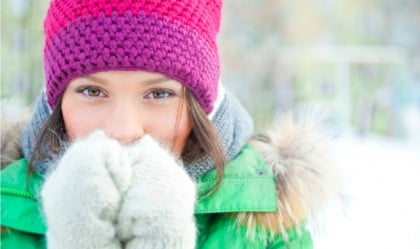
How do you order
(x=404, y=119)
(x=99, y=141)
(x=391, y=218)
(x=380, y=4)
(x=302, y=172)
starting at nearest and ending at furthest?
(x=99, y=141) → (x=302, y=172) → (x=391, y=218) → (x=404, y=119) → (x=380, y=4)

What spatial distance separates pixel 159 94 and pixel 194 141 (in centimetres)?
→ 16

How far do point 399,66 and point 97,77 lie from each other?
4299mm

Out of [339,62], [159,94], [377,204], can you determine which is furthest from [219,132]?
[339,62]

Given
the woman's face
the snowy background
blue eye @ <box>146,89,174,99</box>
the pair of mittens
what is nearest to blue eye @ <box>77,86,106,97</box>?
the woman's face

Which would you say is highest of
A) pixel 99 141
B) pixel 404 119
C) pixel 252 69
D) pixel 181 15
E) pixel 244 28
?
pixel 181 15

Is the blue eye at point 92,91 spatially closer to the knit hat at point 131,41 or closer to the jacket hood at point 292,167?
the knit hat at point 131,41

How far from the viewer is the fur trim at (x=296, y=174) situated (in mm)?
1208

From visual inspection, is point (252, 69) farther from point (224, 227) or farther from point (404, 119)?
point (224, 227)

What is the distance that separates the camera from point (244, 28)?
4797 mm

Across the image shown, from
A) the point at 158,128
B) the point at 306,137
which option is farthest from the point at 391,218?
the point at 158,128

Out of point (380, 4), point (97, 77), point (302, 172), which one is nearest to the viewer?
point (97, 77)

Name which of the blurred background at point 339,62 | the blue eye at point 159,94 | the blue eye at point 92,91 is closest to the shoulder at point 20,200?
the blue eye at point 92,91

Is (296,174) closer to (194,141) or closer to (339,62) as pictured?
(194,141)

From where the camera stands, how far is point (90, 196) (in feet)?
2.91
